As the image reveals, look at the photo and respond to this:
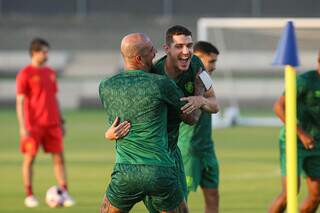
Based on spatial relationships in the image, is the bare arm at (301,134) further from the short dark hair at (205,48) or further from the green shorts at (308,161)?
the short dark hair at (205,48)

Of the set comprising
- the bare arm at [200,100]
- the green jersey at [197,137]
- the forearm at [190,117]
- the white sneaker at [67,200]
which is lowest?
the white sneaker at [67,200]

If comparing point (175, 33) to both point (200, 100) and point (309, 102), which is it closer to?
point (200, 100)

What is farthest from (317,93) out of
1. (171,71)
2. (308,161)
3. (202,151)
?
(171,71)

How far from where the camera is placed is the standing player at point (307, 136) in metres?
10.7

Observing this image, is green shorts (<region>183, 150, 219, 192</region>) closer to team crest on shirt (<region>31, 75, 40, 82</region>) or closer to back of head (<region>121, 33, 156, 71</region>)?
back of head (<region>121, 33, 156, 71</region>)

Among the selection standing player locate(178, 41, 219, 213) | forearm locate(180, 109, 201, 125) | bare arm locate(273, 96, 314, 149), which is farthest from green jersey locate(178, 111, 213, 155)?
forearm locate(180, 109, 201, 125)

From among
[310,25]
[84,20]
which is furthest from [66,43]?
[310,25]

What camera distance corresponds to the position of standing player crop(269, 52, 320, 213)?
10727mm

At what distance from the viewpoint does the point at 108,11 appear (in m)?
37.2

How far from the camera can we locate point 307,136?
10.6 meters

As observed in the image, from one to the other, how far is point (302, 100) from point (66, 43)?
27.9 meters

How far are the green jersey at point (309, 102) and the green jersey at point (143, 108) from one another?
2990 millimetres

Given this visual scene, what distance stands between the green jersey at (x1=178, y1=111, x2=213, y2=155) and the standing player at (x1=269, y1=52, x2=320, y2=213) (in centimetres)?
78

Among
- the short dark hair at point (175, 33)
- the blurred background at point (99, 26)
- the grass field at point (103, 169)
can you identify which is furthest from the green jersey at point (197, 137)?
the blurred background at point (99, 26)
